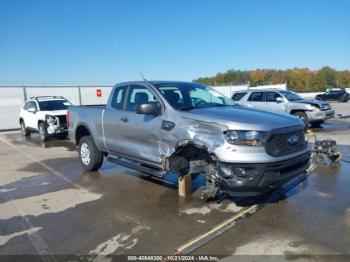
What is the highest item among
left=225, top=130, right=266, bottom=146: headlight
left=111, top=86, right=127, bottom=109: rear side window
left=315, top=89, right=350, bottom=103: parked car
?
left=111, top=86, right=127, bottom=109: rear side window

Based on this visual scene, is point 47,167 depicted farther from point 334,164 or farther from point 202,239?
point 334,164

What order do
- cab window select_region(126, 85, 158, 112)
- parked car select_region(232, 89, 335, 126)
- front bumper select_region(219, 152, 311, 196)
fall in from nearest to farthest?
front bumper select_region(219, 152, 311, 196) → cab window select_region(126, 85, 158, 112) → parked car select_region(232, 89, 335, 126)

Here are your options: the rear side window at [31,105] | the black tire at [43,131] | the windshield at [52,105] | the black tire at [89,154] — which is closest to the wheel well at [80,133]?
the black tire at [89,154]

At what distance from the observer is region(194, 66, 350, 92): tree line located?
101188 mm

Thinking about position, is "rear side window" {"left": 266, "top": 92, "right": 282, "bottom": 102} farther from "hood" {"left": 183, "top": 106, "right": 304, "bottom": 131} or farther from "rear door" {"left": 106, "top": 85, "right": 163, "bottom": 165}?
"hood" {"left": 183, "top": 106, "right": 304, "bottom": 131}

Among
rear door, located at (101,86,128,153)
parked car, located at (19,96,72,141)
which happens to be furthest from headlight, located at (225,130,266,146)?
parked car, located at (19,96,72,141)

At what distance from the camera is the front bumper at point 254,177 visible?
435 cm

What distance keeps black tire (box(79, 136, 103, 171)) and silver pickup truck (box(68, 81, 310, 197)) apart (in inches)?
9.6

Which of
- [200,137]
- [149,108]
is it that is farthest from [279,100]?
[200,137]

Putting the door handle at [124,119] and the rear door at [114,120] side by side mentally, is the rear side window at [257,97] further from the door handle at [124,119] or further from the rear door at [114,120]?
the door handle at [124,119]

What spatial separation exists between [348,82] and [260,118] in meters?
122

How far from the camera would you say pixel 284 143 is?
15.2 ft

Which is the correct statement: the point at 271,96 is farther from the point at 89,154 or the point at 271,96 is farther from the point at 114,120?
the point at 114,120

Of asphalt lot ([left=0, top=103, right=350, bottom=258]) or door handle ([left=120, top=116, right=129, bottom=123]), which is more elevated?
door handle ([left=120, top=116, right=129, bottom=123])
